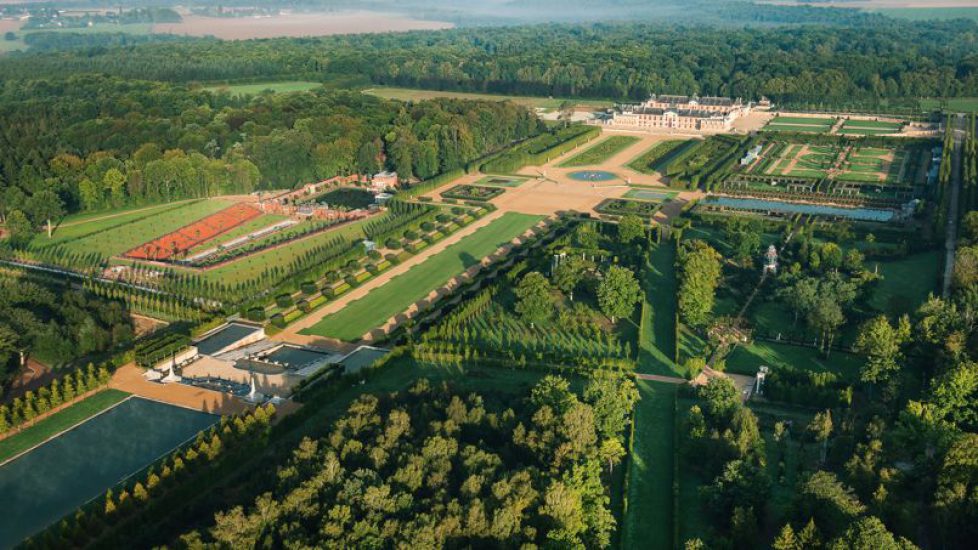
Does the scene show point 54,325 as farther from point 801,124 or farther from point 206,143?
point 801,124

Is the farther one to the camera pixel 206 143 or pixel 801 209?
pixel 206 143

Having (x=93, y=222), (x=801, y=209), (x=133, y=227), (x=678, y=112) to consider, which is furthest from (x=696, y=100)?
(x=93, y=222)

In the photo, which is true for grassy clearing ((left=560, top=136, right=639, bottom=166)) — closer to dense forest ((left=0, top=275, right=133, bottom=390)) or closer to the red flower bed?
the red flower bed

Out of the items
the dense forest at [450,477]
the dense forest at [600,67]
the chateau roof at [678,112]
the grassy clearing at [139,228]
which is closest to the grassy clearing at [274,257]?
the grassy clearing at [139,228]

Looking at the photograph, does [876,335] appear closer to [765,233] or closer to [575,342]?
[575,342]

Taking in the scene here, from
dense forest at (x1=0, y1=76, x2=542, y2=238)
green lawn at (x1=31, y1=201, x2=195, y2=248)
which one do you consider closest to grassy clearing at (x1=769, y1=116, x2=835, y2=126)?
dense forest at (x1=0, y1=76, x2=542, y2=238)

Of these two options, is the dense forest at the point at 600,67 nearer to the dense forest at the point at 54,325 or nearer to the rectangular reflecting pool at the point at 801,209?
the rectangular reflecting pool at the point at 801,209
